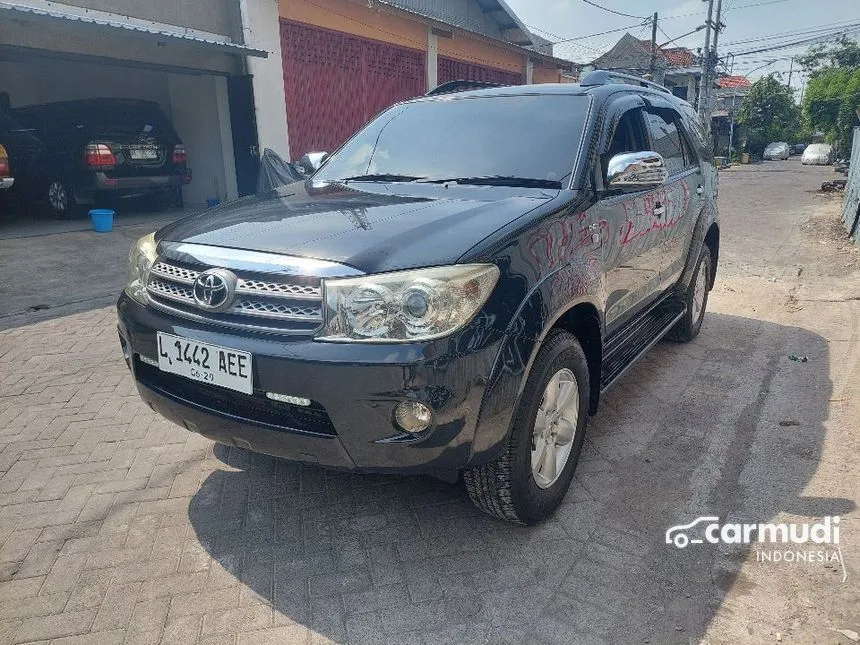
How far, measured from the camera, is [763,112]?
48.0 metres

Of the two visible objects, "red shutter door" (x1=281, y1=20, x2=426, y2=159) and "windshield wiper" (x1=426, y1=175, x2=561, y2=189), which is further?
"red shutter door" (x1=281, y1=20, x2=426, y2=159)

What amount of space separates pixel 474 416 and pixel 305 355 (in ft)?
1.92

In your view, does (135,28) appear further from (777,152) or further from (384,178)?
(777,152)

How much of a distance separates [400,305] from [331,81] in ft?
38.6

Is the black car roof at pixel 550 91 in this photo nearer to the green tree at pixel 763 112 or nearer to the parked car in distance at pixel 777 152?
the parked car in distance at pixel 777 152

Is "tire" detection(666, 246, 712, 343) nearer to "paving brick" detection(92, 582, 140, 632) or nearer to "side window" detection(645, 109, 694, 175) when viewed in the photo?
"side window" detection(645, 109, 694, 175)

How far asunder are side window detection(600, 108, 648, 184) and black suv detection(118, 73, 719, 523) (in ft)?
0.11

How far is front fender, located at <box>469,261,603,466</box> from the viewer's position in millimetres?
2129

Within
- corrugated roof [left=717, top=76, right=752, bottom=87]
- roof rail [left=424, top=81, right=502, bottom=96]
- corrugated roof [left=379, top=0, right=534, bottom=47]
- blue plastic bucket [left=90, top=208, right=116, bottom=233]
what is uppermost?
corrugated roof [left=717, top=76, right=752, bottom=87]

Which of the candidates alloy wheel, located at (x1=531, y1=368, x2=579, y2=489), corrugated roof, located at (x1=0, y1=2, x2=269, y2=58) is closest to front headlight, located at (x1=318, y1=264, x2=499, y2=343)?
alloy wheel, located at (x1=531, y1=368, x2=579, y2=489)

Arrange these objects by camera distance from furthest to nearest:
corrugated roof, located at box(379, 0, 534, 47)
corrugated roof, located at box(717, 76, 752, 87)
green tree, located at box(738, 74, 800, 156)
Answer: corrugated roof, located at box(717, 76, 752, 87) → green tree, located at box(738, 74, 800, 156) → corrugated roof, located at box(379, 0, 534, 47)

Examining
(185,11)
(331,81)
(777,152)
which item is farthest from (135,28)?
(777,152)

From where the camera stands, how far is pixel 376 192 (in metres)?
3.03

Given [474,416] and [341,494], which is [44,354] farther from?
[474,416]
